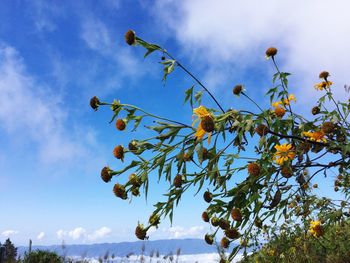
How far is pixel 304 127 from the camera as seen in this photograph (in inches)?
124

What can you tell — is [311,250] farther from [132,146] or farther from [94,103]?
[94,103]

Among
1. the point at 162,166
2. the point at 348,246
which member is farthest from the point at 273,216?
the point at 348,246

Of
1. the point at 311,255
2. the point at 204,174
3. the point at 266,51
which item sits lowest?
the point at 311,255

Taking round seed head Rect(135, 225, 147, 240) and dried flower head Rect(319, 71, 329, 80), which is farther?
dried flower head Rect(319, 71, 329, 80)

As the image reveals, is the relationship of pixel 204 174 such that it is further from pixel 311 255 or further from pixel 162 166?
pixel 311 255

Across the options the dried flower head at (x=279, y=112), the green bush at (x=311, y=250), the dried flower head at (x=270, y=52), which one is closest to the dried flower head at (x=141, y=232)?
the dried flower head at (x=279, y=112)

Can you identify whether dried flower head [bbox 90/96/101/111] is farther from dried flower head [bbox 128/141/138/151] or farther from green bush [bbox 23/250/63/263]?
green bush [bbox 23/250/63/263]

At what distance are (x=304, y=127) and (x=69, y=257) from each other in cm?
1020

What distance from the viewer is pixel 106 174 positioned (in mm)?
2922

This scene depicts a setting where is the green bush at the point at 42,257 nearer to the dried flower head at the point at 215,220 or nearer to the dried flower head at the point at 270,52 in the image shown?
the dried flower head at the point at 270,52

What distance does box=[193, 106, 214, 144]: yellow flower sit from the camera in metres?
2.67

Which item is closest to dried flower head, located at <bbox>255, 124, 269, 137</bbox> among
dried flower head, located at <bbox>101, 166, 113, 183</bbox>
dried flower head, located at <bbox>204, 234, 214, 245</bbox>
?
dried flower head, located at <bbox>204, 234, 214, 245</bbox>

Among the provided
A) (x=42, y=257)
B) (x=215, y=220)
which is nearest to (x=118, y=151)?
(x=215, y=220)

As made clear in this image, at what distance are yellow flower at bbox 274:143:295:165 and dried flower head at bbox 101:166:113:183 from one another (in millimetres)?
1157
